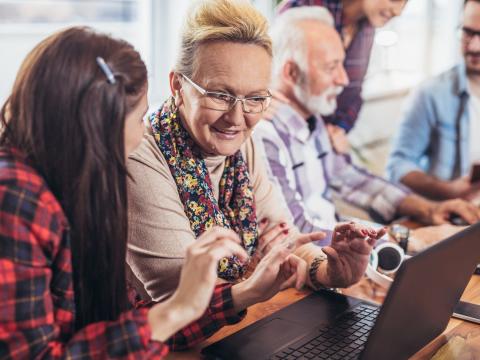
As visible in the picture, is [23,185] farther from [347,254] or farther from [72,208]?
[347,254]

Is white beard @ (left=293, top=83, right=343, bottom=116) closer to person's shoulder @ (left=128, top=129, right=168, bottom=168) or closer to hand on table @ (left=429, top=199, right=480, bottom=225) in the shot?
hand on table @ (left=429, top=199, right=480, bottom=225)

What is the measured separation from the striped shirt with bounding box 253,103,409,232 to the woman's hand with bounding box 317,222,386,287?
0.51 metres

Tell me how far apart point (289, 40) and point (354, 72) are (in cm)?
64

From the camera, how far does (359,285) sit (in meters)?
1.75

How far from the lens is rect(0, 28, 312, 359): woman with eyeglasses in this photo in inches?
36.9

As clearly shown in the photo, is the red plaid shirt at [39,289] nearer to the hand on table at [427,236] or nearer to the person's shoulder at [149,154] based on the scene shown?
the person's shoulder at [149,154]

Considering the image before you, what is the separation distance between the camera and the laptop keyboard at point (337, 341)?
125 centimetres

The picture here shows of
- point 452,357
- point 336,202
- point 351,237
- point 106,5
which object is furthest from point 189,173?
point 336,202

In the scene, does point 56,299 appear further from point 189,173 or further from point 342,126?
point 342,126

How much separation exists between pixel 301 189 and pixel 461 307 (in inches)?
35.8

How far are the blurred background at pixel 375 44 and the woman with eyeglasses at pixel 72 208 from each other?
1.32m

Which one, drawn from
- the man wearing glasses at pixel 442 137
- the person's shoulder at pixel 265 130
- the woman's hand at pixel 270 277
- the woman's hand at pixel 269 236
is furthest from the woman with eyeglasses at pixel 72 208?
the man wearing glasses at pixel 442 137

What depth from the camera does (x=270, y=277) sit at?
1.26 meters

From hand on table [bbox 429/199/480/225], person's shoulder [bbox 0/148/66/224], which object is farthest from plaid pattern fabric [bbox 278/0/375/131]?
person's shoulder [bbox 0/148/66/224]
